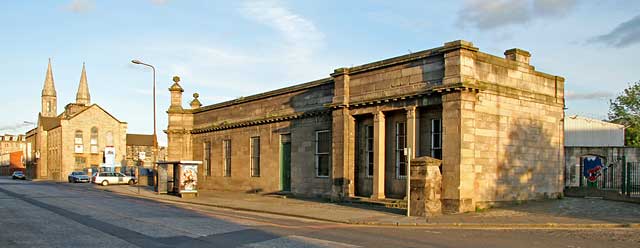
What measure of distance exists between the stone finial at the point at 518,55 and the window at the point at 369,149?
20.2ft

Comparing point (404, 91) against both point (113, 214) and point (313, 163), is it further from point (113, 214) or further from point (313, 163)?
point (113, 214)

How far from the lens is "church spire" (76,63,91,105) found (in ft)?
373

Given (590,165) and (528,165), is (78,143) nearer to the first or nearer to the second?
(590,165)

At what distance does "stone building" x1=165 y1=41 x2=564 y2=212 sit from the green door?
0.05 metres

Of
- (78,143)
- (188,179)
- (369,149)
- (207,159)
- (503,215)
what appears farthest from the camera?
(78,143)

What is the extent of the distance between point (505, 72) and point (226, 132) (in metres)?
19.3

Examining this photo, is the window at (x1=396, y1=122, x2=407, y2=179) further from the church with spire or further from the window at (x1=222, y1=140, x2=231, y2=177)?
the church with spire

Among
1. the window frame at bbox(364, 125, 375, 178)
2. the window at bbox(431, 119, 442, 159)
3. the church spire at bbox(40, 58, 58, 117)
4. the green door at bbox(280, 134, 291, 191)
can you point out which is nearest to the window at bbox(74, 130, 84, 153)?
the church spire at bbox(40, 58, 58, 117)

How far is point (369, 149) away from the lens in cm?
2514

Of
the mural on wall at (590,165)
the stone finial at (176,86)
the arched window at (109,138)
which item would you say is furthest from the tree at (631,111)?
the arched window at (109,138)

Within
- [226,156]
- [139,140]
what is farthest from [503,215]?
[139,140]

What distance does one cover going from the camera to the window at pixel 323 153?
91.4 feet

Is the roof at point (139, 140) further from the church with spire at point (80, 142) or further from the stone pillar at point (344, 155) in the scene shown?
the stone pillar at point (344, 155)

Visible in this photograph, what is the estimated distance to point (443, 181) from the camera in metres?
20.4
